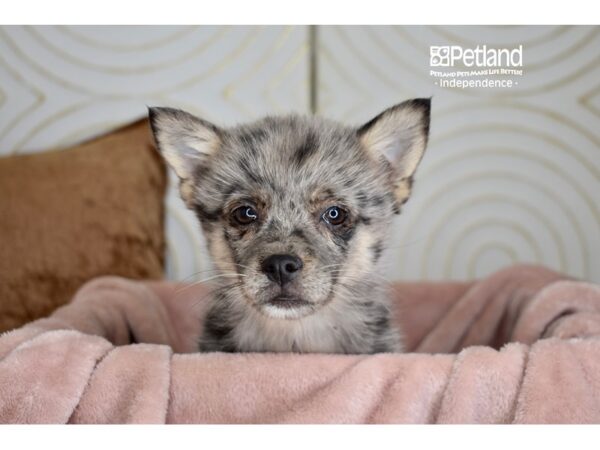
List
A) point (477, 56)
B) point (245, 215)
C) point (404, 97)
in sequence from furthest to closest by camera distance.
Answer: point (404, 97), point (477, 56), point (245, 215)

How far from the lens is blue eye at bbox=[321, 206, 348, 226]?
1.28 metres

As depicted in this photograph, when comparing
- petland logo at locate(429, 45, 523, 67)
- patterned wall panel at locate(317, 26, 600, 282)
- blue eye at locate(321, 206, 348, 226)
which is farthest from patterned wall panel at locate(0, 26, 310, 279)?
blue eye at locate(321, 206, 348, 226)

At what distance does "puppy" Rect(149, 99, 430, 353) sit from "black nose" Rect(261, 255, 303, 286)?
1.0 inches

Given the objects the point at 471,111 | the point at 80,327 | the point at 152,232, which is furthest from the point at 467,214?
the point at 80,327

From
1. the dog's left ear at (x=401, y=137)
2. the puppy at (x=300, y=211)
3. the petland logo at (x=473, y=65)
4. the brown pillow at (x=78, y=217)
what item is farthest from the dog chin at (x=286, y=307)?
the brown pillow at (x=78, y=217)

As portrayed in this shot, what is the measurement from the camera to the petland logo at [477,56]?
140 centimetres

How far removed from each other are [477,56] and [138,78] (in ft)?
2.84

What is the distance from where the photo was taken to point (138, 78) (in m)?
1.73

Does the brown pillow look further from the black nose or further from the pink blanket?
the black nose

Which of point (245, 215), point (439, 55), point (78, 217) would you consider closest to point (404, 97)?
point (439, 55)

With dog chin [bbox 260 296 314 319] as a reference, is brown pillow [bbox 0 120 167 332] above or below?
above

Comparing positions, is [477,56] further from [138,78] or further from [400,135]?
[138,78]
